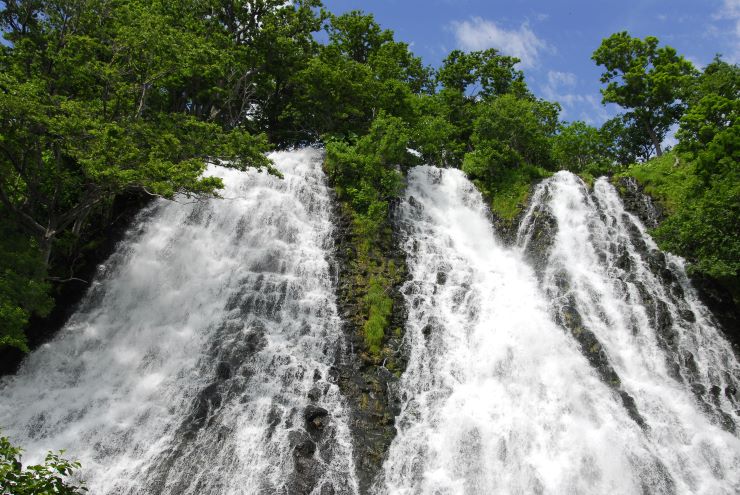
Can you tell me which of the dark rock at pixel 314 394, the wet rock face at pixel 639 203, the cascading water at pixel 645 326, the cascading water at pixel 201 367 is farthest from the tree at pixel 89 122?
the wet rock face at pixel 639 203

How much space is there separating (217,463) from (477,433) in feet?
21.2

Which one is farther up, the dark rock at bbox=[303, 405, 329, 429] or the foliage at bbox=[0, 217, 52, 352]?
the foliage at bbox=[0, 217, 52, 352]

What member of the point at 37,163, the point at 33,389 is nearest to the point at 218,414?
the point at 33,389

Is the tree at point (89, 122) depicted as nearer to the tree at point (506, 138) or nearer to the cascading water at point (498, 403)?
the cascading water at point (498, 403)

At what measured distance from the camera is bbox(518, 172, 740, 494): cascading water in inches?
480

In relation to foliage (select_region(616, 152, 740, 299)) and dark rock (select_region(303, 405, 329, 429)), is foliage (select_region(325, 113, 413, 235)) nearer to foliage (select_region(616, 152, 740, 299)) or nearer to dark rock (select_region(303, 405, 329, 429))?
dark rock (select_region(303, 405, 329, 429))

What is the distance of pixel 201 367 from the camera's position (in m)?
13.6

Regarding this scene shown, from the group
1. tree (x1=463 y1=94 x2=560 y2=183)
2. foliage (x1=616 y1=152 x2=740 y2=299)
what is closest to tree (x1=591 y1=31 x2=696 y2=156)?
tree (x1=463 y1=94 x2=560 y2=183)

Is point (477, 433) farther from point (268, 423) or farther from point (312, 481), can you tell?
point (268, 423)

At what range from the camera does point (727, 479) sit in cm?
1138

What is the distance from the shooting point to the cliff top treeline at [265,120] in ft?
45.1

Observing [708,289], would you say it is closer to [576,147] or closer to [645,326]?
[645,326]

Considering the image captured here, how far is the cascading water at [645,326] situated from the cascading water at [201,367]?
808 centimetres

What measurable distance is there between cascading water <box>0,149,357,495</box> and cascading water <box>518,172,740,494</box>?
8.08 meters
